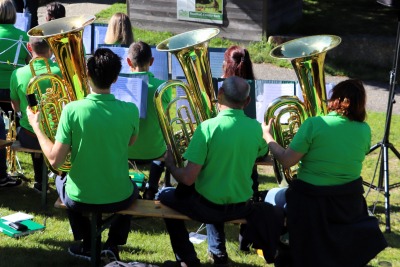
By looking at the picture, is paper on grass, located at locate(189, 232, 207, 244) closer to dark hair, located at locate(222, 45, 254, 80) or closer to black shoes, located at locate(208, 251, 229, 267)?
black shoes, located at locate(208, 251, 229, 267)

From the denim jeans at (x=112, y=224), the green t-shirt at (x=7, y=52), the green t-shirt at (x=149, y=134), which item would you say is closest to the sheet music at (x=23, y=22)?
the green t-shirt at (x=7, y=52)

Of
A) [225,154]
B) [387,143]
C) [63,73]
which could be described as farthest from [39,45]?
[387,143]

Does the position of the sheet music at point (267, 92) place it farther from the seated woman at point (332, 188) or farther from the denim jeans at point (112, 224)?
the denim jeans at point (112, 224)

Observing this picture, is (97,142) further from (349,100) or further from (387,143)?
(387,143)

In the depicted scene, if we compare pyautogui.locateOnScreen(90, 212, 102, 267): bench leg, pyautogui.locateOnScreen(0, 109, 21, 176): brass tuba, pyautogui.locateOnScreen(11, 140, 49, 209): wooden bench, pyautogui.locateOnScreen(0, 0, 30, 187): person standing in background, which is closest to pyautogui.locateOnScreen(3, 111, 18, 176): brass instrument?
pyautogui.locateOnScreen(0, 109, 21, 176): brass tuba

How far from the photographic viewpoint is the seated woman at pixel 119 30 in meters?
7.34

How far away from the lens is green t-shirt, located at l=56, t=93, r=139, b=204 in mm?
4773

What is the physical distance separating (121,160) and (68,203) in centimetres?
46

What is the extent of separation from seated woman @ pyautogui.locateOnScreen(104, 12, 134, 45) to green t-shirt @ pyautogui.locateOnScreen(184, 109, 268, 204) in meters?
2.72

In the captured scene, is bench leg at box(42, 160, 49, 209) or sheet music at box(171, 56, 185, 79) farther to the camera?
sheet music at box(171, 56, 185, 79)

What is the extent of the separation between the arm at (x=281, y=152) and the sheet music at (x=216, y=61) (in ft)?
5.81

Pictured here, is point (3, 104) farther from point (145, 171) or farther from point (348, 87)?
point (348, 87)

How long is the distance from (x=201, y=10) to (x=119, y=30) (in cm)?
534

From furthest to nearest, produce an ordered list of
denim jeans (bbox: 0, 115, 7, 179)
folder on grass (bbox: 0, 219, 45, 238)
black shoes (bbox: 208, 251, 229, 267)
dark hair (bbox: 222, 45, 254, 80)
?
1. denim jeans (bbox: 0, 115, 7, 179)
2. dark hair (bbox: 222, 45, 254, 80)
3. folder on grass (bbox: 0, 219, 45, 238)
4. black shoes (bbox: 208, 251, 229, 267)
